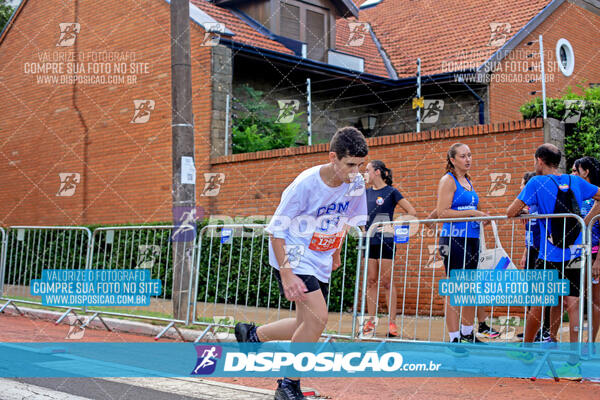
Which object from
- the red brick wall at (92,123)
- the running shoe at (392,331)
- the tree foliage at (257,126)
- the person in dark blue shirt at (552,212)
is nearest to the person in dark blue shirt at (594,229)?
the person in dark blue shirt at (552,212)

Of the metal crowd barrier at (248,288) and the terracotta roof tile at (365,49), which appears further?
the terracotta roof tile at (365,49)

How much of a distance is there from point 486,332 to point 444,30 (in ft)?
44.0

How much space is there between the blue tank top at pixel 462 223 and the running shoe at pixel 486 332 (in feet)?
4.80

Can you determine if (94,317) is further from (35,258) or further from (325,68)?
(325,68)

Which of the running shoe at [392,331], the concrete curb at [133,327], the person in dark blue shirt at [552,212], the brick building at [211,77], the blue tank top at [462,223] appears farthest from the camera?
the brick building at [211,77]

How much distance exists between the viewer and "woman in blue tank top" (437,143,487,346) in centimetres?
610

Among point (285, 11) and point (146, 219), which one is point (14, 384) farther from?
point (285, 11)

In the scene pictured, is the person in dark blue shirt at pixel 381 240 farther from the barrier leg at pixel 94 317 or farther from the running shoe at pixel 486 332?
the barrier leg at pixel 94 317

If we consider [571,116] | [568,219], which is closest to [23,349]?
[568,219]

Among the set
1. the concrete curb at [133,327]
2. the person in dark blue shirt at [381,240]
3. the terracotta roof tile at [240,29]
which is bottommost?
the concrete curb at [133,327]

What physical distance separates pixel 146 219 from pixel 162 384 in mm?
10415

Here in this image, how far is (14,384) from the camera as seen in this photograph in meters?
5.06

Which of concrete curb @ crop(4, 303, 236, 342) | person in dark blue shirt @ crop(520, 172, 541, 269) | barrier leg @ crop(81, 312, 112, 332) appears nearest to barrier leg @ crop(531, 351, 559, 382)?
person in dark blue shirt @ crop(520, 172, 541, 269)

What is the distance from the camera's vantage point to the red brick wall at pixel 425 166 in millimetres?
9211
